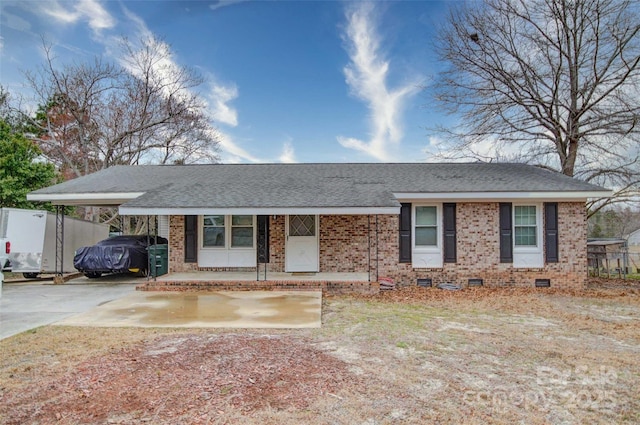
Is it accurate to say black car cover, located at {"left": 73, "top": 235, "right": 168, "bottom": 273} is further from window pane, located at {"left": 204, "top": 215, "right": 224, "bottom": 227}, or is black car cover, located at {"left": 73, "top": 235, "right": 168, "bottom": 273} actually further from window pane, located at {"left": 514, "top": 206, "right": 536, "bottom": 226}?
window pane, located at {"left": 514, "top": 206, "right": 536, "bottom": 226}

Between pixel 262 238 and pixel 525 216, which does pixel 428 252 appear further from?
pixel 262 238

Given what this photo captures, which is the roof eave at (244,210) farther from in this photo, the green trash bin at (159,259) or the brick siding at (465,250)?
the brick siding at (465,250)

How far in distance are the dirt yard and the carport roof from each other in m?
→ 3.92

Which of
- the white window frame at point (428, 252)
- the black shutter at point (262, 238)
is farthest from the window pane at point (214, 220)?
the white window frame at point (428, 252)

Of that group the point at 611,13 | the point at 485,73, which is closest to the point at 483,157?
the point at 485,73

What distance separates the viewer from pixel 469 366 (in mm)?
4602

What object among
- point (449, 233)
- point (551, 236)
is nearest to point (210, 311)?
point (449, 233)

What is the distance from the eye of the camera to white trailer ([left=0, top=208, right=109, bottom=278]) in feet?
38.5

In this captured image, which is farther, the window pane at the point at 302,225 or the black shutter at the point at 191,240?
the black shutter at the point at 191,240

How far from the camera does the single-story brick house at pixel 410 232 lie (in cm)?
1087

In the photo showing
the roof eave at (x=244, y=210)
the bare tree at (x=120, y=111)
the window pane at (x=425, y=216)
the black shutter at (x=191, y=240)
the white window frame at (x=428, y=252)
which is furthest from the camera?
the bare tree at (x=120, y=111)

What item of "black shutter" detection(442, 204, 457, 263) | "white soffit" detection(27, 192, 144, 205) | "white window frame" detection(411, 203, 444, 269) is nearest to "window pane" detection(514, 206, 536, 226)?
"black shutter" detection(442, 204, 457, 263)

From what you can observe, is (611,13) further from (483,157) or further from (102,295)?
(102,295)

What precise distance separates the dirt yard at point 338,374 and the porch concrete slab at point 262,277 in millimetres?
3234
